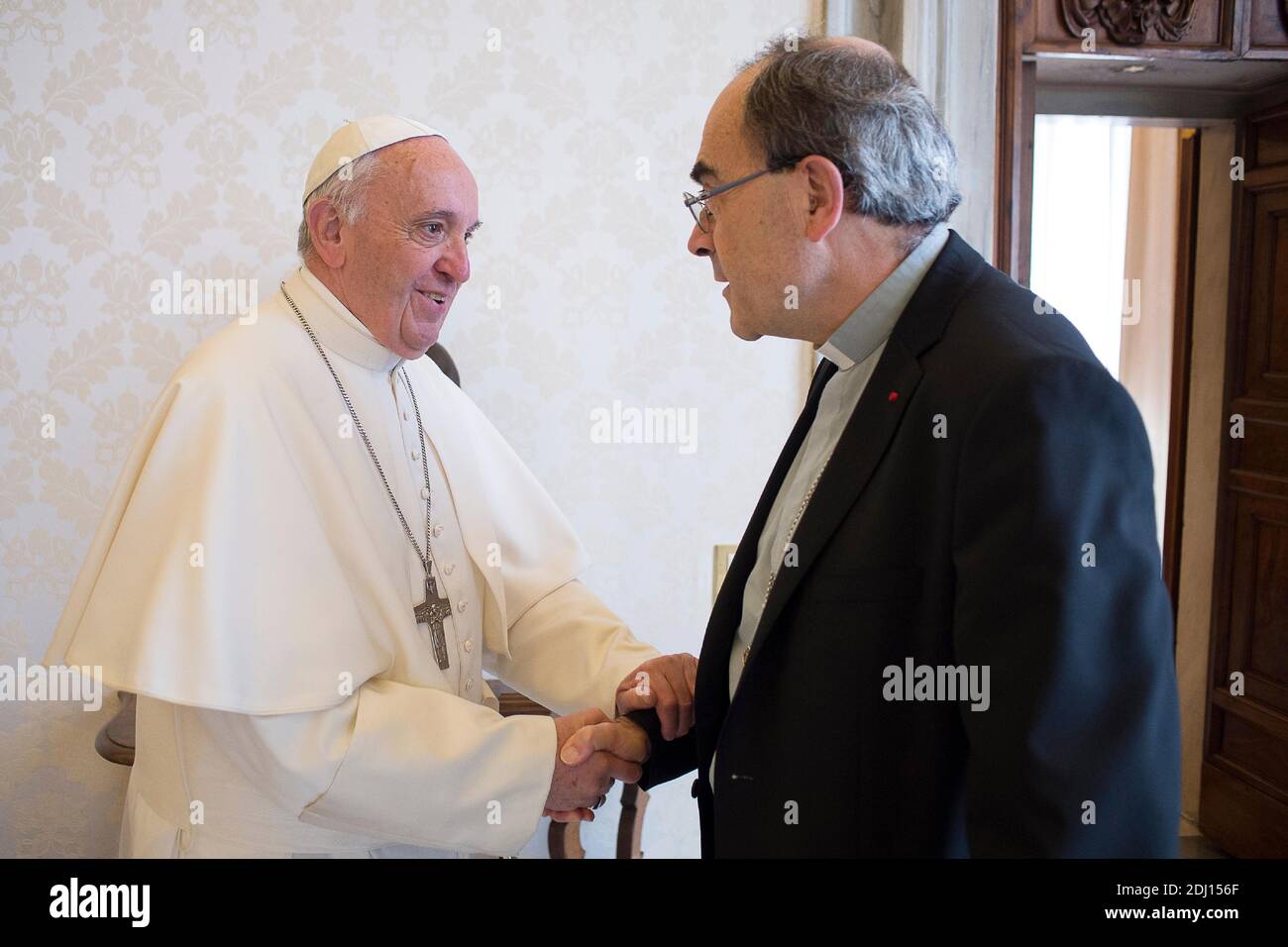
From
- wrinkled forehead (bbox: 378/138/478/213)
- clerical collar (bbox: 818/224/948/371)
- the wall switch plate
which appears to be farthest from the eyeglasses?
the wall switch plate

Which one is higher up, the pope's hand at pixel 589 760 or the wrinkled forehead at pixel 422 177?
the wrinkled forehead at pixel 422 177

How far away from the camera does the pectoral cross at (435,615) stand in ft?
7.25

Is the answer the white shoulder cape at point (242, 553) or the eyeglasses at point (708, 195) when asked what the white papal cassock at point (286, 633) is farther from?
the eyeglasses at point (708, 195)

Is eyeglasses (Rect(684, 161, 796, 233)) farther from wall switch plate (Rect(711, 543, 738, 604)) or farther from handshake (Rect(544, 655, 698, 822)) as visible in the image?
wall switch plate (Rect(711, 543, 738, 604))

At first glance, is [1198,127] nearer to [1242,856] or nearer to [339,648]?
[1242,856]

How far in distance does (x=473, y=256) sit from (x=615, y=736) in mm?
1811

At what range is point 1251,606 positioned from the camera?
184 inches

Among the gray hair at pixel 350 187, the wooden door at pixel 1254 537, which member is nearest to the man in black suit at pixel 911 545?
the gray hair at pixel 350 187

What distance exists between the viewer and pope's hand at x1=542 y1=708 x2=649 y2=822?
2105 mm

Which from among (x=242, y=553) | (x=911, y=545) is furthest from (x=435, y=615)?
(x=911, y=545)

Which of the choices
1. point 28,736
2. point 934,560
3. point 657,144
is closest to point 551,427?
point 657,144

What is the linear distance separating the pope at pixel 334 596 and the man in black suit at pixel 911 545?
1.63ft

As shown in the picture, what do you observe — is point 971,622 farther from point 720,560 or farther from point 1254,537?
point 1254,537
